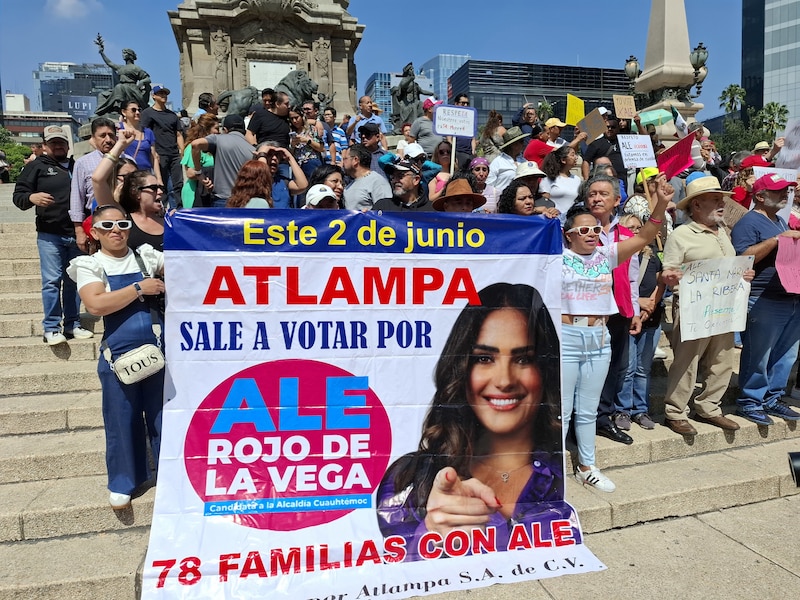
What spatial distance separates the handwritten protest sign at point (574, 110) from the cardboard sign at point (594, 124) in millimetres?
822

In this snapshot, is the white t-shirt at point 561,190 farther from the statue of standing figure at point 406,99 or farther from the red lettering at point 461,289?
the statue of standing figure at point 406,99

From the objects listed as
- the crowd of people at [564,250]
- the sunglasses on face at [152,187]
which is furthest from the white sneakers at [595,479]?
the sunglasses on face at [152,187]

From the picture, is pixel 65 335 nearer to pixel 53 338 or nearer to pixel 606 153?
pixel 53 338

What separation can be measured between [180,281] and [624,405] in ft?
11.8

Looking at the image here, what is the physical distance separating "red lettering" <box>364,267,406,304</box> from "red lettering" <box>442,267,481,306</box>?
262 millimetres

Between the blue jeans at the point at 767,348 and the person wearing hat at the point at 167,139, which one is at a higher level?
the person wearing hat at the point at 167,139

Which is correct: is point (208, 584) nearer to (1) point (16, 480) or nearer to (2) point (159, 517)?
(2) point (159, 517)

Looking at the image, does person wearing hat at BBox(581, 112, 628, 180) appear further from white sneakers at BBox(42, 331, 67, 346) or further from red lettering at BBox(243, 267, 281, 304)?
white sneakers at BBox(42, 331, 67, 346)

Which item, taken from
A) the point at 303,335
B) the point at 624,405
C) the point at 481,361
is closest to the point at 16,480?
the point at 303,335

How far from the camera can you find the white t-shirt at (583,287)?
373 centimetres

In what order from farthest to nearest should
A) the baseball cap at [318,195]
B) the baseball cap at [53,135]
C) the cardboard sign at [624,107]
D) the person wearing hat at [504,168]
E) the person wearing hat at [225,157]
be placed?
the cardboard sign at [624,107], the person wearing hat at [504,168], the person wearing hat at [225,157], the baseball cap at [53,135], the baseball cap at [318,195]

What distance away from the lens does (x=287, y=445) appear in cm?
305

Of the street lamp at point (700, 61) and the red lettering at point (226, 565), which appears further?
the street lamp at point (700, 61)

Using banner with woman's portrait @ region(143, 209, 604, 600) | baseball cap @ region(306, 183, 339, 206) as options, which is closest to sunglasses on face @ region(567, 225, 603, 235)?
banner with woman's portrait @ region(143, 209, 604, 600)
